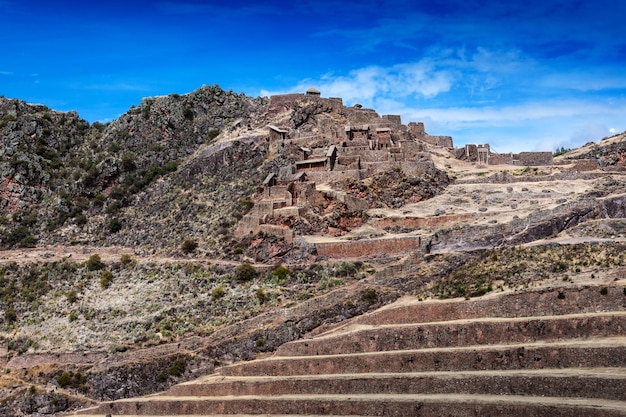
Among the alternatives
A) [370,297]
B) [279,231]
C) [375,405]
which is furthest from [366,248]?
[375,405]

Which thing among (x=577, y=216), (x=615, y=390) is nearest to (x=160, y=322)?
(x=577, y=216)

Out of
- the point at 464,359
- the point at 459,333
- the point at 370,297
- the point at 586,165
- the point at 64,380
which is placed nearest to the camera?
the point at 464,359

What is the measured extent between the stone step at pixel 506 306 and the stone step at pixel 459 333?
730 millimetres

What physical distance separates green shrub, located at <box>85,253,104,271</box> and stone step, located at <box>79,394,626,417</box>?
57.4ft

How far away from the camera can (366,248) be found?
4978 centimetres

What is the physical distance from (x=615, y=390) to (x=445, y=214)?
2579 centimetres

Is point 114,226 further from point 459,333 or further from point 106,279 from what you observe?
point 459,333

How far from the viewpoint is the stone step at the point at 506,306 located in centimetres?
3328

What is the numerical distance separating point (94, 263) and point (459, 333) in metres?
34.6

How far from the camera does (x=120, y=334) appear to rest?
5131 centimetres

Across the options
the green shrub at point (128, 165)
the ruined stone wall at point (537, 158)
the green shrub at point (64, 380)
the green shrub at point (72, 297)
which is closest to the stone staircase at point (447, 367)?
the green shrub at point (64, 380)

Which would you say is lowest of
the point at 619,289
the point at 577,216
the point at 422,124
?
the point at 619,289

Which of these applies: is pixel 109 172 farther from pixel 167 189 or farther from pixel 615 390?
pixel 615 390

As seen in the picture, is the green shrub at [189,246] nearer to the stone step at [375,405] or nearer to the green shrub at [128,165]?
the stone step at [375,405]
